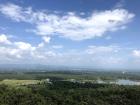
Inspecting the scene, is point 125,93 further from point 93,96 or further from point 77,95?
point 77,95

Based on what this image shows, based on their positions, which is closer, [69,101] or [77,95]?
[69,101]

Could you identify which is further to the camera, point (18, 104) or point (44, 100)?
point (44, 100)

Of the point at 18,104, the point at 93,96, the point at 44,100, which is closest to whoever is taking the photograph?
the point at 18,104

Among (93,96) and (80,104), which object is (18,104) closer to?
(80,104)

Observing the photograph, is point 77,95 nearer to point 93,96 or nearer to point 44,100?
point 93,96

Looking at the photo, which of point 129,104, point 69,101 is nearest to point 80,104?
point 69,101

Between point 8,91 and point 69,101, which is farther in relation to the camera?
point 8,91

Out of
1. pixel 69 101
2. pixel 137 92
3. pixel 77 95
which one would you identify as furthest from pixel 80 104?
pixel 137 92

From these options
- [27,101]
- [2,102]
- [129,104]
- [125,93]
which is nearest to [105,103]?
[129,104]

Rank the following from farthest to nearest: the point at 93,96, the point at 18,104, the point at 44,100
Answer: the point at 93,96 < the point at 44,100 < the point at 18,104
